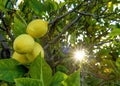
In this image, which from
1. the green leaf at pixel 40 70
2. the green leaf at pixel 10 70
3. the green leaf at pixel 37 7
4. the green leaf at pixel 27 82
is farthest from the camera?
the green leaf at pixel 37 7

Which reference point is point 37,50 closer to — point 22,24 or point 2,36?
point 22,24

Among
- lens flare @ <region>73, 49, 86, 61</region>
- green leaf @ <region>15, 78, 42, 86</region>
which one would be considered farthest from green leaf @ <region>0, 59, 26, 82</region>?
lens flare @ <region>73, 49, 86, 61</region>

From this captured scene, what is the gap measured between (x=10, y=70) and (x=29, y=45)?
119mm

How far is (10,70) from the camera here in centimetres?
117

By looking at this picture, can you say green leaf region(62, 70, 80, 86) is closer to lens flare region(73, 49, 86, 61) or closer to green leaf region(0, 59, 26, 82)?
green leaf region(0, 59, 26, 82)

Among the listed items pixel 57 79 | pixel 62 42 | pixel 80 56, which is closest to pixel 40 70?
pixel 57 79

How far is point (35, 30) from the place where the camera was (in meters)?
1.24

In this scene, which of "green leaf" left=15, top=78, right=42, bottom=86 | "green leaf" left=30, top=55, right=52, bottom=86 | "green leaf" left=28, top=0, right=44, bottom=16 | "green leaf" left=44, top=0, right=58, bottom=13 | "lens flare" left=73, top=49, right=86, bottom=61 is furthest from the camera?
"lens flare" left=73, top=49, right=86, bottom=61

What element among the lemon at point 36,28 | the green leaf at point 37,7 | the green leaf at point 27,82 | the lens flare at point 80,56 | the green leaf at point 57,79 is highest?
the green leaf at point 37,7

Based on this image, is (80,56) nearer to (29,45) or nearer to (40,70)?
(29,45)

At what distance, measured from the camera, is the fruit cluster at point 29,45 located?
117 centimetres

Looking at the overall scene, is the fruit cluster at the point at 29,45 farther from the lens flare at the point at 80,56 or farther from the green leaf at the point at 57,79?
the lens flare at the point at 80,56

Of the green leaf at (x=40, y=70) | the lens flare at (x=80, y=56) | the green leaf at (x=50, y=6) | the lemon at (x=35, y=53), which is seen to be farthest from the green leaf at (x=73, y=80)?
the lens flare at (x=80, y=56)

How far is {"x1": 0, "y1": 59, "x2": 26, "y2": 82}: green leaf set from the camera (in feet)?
3.72
